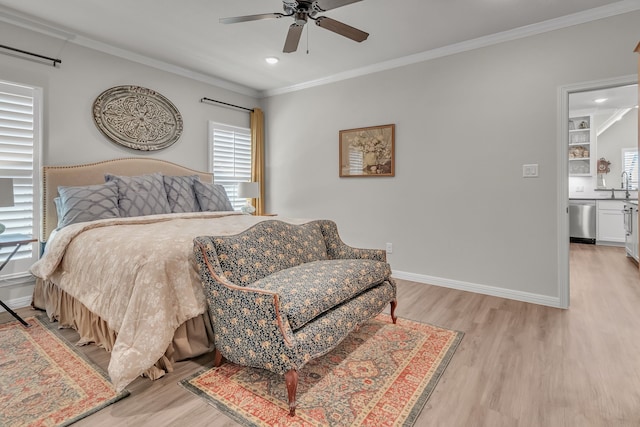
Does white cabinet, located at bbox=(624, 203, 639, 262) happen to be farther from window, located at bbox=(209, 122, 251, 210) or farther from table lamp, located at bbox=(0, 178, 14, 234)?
table lamp, located at bbox=(0, 178, 14, 234)

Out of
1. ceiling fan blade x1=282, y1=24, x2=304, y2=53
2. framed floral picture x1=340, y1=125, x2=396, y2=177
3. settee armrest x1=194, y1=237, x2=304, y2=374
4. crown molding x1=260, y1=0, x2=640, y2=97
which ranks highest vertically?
crown molding x1=260, y1=0, x2=640, y2=97

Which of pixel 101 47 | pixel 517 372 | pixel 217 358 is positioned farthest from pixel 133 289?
pixel 101 47

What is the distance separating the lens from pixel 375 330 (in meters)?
2.49

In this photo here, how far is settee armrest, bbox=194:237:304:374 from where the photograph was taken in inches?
62.1

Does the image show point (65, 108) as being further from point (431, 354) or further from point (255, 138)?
point (431, 354)

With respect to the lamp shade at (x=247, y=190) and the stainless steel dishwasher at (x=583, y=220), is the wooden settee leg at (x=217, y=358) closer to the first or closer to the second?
the lamp shade at (x=247, y=190)

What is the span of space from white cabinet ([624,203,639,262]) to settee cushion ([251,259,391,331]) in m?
4.12

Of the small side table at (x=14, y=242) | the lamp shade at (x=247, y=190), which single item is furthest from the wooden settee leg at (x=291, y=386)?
the lamp shade at (x=247, y=190)

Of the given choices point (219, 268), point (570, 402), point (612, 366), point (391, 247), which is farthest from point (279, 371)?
point (391, 247)

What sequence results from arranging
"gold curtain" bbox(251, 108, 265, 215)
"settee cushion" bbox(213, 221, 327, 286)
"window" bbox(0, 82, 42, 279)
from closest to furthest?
1. "settee cushion" bbox(213, 221, 327, 286)
2. "window" bbox(0, 82, 42, 279)
3. "gold curtain" bbox(251, 108, 265, 215)

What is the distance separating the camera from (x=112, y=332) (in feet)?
6.77

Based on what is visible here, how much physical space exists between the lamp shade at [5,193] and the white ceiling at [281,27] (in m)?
1.49

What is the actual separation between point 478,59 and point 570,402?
3045 mm

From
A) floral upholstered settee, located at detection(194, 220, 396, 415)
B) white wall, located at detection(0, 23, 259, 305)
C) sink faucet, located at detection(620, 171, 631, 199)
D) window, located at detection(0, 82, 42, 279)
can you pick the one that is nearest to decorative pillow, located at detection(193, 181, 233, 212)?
white wall, located at detection(0, 23, 259, 305)
